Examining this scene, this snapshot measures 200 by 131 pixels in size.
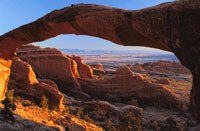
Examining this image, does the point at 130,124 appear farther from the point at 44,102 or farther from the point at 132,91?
the point at 132,91

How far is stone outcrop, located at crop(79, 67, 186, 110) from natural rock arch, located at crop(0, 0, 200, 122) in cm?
1580

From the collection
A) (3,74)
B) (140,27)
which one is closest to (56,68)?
(3,74)

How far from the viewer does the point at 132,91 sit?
31594mm

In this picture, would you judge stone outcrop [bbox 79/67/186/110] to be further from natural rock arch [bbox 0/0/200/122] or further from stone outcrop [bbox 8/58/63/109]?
natural rock arch [bbox 0/0/200/122]

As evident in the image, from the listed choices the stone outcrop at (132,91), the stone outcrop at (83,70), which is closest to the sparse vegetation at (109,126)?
the stone outcrop at (132,91)

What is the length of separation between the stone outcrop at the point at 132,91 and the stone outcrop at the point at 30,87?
28.1 feet

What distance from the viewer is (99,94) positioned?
31766 mm

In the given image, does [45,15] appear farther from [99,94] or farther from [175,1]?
[99,94]

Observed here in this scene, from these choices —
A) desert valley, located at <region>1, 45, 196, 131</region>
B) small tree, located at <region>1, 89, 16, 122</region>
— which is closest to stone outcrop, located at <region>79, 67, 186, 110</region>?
desert valley, located at <region>1, 45, 196, 131</region>

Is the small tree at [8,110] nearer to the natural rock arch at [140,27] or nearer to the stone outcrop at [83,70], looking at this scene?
the natural rock arch at [140,27]

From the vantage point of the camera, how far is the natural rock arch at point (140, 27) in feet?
34.6

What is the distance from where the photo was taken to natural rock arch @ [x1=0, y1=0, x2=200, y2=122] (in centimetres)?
1054

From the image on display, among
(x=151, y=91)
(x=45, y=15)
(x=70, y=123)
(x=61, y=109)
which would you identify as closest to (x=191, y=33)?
(x=45, y=15)

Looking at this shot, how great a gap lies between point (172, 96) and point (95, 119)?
988cm
